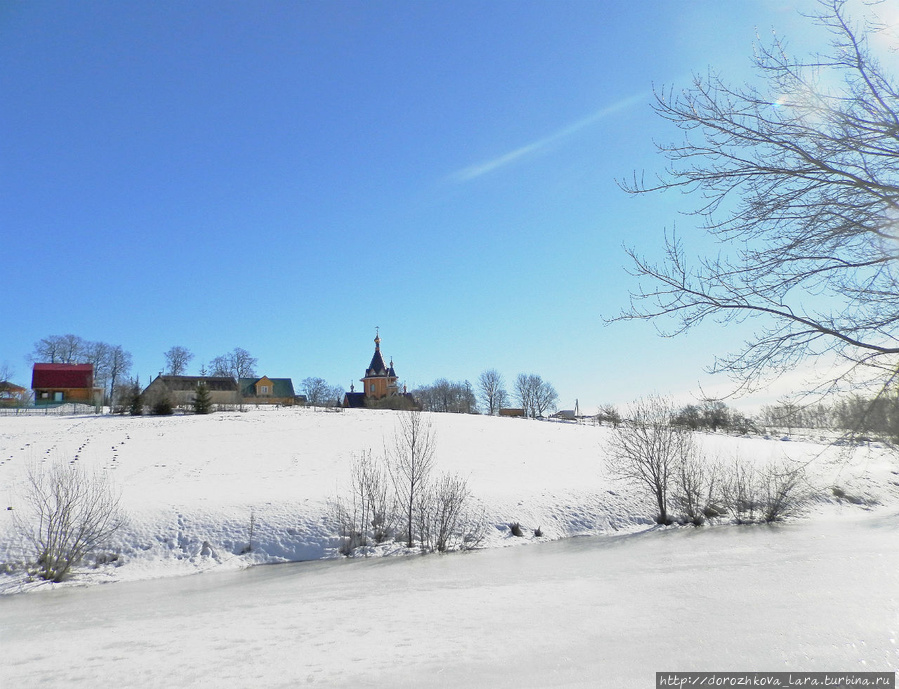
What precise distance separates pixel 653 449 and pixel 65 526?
24060 millimetres

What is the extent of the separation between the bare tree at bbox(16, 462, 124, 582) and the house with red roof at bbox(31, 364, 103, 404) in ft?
190

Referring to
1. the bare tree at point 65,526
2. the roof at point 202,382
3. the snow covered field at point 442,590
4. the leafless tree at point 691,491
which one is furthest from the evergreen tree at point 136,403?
the leafless tree at point 691,491

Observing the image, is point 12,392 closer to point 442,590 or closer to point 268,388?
point 268,388

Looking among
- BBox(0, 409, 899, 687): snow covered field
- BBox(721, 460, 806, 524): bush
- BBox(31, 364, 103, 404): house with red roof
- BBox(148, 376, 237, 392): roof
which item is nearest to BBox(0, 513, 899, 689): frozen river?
BBox(0, 409, 899, 687): snow covered field

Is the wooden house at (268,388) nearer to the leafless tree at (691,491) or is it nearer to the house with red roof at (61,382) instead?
the house with red roof at (61,382)

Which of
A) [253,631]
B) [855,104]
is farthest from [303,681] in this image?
[855,104]

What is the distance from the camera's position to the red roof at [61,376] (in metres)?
70.0

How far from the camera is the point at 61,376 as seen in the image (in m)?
70.7

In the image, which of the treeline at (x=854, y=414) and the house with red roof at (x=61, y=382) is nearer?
the treeline at (x=854, y=414)

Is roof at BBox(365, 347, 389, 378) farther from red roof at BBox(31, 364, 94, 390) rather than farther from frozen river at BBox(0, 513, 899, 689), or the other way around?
frozen river at BBox(0, 513, 899, 689)

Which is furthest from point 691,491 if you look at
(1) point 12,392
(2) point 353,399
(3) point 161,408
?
(1) point 12,392

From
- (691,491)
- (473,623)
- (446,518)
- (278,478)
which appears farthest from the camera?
(691,491)

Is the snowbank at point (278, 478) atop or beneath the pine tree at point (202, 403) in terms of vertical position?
beneath

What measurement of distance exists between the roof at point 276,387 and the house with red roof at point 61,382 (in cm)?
2056
